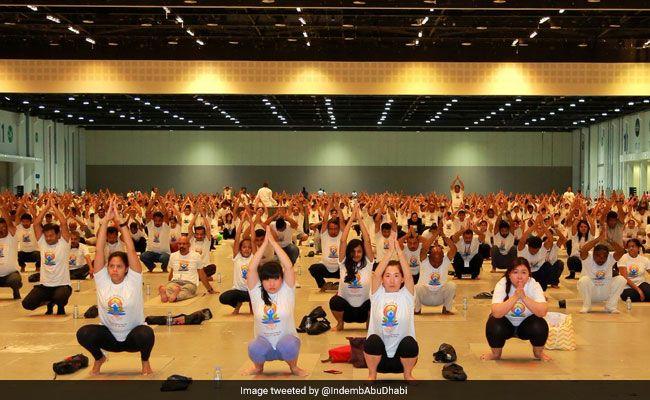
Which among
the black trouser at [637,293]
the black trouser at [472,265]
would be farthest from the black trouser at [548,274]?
the black trouser at [472,265]

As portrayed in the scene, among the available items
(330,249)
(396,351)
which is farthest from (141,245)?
(396,351)

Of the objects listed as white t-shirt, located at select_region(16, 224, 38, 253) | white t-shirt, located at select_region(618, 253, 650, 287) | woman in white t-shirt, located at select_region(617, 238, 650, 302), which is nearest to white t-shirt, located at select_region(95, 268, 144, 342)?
woman in white t-shirt, located at select_region(617, 238, 650, 302)

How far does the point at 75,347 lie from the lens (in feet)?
33.1

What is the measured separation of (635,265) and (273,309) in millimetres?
7542

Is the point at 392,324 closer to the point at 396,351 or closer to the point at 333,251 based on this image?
the point at 396,351

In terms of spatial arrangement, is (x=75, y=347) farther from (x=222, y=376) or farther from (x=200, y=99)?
(x=200, y=99)

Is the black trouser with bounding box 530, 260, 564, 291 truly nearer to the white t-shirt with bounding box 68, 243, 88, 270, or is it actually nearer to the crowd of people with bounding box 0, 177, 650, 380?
the crowd of people with bounding box 0, 177, 650, 380

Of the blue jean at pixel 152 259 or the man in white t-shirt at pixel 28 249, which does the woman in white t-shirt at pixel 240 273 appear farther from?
the man in white t-shirt at pixel 28 249

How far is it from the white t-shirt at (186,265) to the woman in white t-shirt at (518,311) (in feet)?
21.0

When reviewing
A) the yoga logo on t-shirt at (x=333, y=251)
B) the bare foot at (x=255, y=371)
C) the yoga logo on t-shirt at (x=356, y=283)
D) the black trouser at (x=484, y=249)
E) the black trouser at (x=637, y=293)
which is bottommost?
the bare foot at (x=255, y=371)

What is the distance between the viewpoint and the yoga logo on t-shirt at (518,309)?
8930 millimetres

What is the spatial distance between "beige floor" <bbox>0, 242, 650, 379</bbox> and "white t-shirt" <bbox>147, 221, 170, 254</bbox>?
4458mm

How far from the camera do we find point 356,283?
35.7ft

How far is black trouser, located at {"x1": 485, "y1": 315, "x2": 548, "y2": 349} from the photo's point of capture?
898 cm
